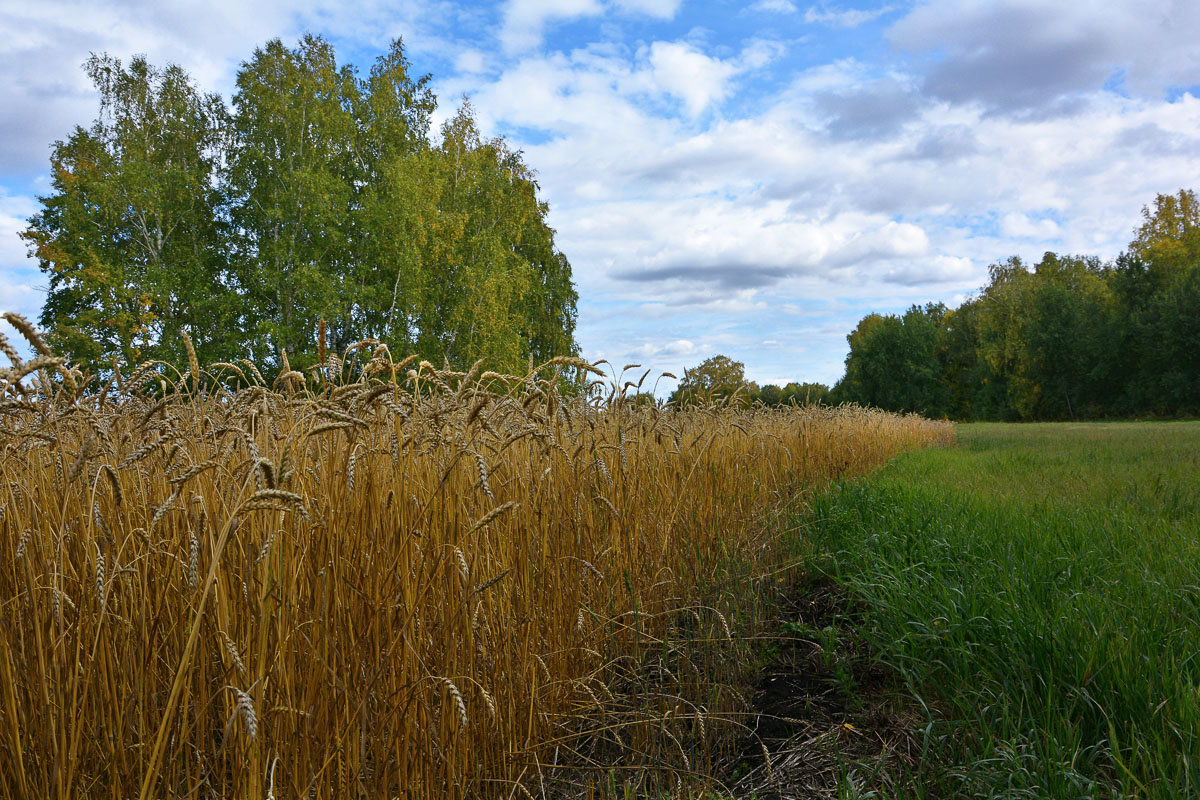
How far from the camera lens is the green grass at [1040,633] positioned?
2080mm

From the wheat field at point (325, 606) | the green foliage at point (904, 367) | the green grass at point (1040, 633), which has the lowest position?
the green grass at point (1040, 633)

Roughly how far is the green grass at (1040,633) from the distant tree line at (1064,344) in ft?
154

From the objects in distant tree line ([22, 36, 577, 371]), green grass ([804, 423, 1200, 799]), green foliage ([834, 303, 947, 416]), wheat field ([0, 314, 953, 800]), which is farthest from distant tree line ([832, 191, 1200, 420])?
wheat field ([0, 314, 953, 800])

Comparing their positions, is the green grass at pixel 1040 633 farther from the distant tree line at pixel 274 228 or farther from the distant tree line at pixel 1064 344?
the distant tree line at pixel 1064 344

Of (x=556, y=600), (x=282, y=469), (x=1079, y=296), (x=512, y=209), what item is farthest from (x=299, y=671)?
(x=1079, y=296)

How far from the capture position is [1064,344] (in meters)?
49.3

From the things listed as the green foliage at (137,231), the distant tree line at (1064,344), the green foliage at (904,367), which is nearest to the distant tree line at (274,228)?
the green foliage at (137,231)

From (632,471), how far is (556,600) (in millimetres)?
1475

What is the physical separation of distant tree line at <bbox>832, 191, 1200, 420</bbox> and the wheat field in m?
50.3

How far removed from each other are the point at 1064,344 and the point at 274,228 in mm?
52708

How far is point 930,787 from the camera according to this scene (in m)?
2.25

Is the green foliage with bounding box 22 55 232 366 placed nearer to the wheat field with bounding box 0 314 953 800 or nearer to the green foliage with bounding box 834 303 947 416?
the wheat field with bounding box 0 314 953 800

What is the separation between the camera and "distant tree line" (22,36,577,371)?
74.4ft

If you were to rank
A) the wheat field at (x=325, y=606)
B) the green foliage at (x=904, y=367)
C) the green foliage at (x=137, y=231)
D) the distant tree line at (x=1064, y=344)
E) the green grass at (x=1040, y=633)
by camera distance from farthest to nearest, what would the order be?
the green foliage at (x=904, y=367) → the distant tree line at (x=1064, y=344) → the green foliage at (x=137, y=231) → the green grass at (x=1040, y=633) → the wheat field at (x=325, y=606)
